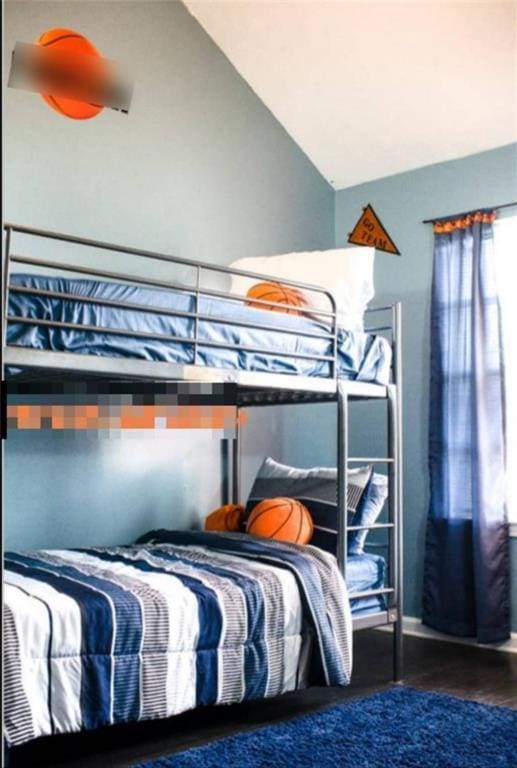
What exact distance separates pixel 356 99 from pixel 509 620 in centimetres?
252

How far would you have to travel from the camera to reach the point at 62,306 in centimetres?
236

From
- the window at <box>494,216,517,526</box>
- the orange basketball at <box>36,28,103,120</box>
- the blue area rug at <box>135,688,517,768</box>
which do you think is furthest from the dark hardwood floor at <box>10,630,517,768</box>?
the orange basketball at <box>36,28,103,120</box>

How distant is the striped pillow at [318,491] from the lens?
3.20 m

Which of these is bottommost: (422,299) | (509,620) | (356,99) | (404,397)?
(509,620)

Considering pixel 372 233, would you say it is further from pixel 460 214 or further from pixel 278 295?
pixel 278 295

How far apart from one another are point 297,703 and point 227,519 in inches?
34.2

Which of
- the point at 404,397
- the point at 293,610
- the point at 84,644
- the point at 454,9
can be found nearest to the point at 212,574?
the point at 293,610

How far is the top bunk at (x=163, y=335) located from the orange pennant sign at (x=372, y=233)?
1.04 m

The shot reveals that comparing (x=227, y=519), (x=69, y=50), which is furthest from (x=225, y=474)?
(x=69, y=50)

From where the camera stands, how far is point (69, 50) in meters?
3.15

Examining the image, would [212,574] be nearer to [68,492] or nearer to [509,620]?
[68,492]

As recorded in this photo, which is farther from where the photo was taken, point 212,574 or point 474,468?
point 474,468

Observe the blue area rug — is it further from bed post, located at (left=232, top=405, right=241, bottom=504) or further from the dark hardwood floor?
bed post, located at (left=232, top=405, right=241, bottom=504)

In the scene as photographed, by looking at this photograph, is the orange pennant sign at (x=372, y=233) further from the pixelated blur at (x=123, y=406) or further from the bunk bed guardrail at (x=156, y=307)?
the pixelated blur at (x=123, y=406)
